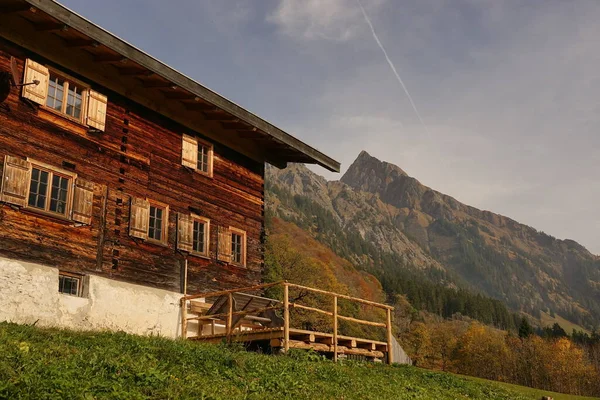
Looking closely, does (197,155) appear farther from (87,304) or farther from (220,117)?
(87,304)

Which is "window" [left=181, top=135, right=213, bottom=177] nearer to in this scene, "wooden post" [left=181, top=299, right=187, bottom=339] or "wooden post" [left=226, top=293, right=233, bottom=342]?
"wooden post" [left=181, top=299, right=187, bottom=339]

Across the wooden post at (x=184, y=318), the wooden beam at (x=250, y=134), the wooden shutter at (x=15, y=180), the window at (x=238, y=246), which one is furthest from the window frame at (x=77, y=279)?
the wooden beam at (x=250, y=134)

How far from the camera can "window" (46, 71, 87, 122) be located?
1817 centimetres

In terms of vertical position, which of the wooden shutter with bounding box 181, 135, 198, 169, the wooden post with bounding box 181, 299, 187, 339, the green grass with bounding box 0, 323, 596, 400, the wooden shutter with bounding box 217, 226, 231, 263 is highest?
the wooden shutter with bounding box 181, 135, 198, 169

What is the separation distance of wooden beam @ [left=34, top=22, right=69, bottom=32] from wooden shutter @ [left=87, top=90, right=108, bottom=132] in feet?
7.57

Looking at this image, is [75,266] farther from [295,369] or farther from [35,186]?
[295,369]

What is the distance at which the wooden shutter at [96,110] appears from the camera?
19047mm

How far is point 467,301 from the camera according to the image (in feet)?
646

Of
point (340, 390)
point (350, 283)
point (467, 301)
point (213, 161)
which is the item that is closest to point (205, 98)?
point (213, 161)

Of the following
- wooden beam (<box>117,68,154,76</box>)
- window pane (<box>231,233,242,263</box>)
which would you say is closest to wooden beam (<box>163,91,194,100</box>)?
wooden beam (<box>117,68,154,76</box>)

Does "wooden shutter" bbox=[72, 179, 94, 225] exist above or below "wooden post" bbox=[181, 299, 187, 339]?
above

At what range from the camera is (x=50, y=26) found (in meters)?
17.4

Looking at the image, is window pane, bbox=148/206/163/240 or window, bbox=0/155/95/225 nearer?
window, bbox=0/155/95/225

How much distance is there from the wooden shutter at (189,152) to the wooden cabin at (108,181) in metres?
0.04
